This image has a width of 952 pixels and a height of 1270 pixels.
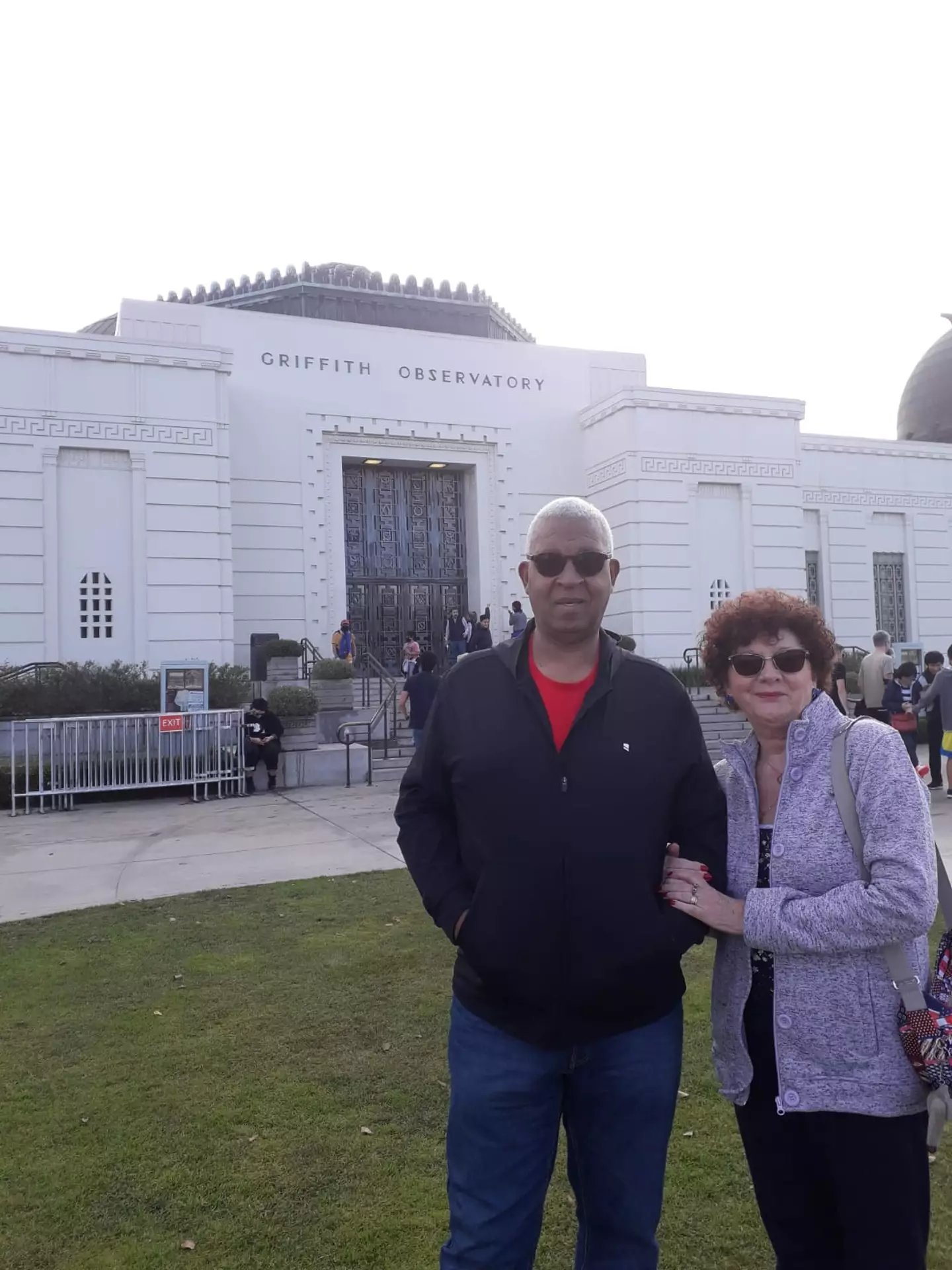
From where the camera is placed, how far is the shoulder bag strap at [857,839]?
2033 millimetres

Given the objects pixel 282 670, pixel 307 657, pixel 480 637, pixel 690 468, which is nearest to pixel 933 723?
pixel 480 637

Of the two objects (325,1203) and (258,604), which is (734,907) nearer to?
(325,1203)

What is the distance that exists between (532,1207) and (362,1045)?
7.92 ft

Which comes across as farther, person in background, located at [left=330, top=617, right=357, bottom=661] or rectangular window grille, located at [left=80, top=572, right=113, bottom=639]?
person in background, located at [left=330, top=617, right=357, bottom=661]

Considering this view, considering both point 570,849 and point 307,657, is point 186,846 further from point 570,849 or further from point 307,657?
point 307,657

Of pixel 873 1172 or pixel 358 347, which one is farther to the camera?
pixel 358 347

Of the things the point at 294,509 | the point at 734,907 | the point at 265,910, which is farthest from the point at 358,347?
the point at 734,907

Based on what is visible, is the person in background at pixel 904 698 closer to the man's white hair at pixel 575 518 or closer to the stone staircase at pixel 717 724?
the stone staircase at pixel 717 724

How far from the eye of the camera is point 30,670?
1659cm

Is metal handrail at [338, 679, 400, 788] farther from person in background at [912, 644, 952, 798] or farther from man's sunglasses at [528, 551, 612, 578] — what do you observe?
man's sunglasses at [528, 551, 612, 578]

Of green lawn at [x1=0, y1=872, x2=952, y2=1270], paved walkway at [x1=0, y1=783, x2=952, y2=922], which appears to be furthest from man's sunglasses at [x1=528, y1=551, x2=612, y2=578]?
paved walkway at [x1=0, y1=783, x2=952, y2=922]

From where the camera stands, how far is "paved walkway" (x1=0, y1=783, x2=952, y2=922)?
7797 mm

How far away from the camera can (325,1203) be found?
10.5ft

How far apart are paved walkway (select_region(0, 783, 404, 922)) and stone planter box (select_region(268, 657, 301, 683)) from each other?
16.4ft
